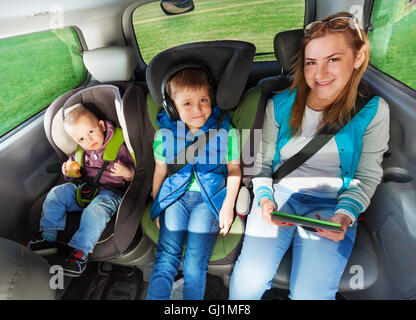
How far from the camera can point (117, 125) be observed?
6.55ft

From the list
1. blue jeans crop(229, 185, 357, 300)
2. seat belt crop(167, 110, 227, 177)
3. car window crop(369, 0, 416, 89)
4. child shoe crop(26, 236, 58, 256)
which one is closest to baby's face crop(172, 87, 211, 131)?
seat belt crop(167, 110, 227, 177)

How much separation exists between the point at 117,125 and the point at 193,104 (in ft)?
2.66

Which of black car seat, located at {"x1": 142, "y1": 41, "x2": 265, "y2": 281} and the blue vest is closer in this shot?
the blue vest

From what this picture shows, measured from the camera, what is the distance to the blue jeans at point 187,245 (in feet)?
4.60

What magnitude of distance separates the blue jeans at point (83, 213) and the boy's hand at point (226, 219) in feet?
2.43

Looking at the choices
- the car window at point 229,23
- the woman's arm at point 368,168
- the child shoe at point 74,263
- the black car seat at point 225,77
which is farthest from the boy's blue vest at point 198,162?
the car window at point 229,23

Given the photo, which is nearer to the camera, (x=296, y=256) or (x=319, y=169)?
(x=296, y=256)

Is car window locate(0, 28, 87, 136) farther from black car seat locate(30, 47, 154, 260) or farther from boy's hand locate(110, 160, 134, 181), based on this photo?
boy's hand locate(110, 160, 134, 181)

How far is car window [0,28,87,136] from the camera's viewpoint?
215 centimetres

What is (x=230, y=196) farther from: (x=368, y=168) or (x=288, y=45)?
(x=288, y=45)

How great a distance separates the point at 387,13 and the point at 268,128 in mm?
1214

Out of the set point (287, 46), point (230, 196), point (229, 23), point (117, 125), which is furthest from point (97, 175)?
point (229, 23)

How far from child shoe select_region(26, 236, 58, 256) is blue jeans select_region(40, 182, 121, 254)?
0.08 metres
